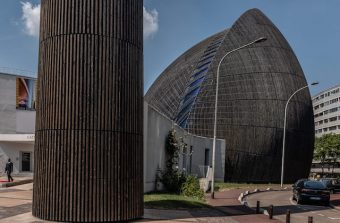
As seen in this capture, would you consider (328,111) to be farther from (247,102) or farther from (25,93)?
(25,93)

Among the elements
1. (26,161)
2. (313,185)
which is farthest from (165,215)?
(26,161)

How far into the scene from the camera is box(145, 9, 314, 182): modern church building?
53094mm

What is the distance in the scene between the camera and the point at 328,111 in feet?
492

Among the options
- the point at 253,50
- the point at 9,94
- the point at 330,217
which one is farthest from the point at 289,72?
the point at 330,217

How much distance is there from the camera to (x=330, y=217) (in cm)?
2133

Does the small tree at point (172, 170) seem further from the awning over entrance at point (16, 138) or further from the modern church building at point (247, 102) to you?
the modern church building at point (247, 102)

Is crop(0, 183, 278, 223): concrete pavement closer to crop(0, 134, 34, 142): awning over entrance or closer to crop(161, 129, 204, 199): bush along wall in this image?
crop(161, 129, 204, 199): bush along wall

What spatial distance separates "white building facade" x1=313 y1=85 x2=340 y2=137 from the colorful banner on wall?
113 m

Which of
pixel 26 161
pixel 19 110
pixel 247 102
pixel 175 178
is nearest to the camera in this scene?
pixel 175 178

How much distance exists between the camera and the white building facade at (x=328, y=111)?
471ft

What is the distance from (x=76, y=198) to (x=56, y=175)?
2.72ft

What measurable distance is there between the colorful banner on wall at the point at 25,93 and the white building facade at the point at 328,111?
371 ft

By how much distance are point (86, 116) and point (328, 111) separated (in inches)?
5711

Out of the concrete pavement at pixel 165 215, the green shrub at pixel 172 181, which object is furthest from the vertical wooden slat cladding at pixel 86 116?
the green shrub at pixel 172 181
